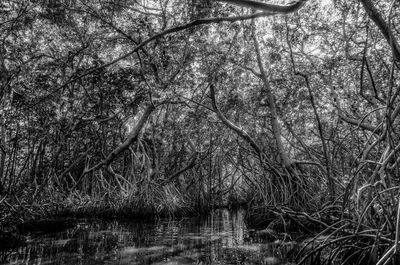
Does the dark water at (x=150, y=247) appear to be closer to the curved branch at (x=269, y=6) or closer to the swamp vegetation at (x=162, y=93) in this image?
the swamp vegetation at (x=162, y=93)

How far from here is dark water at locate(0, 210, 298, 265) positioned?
11.1ft

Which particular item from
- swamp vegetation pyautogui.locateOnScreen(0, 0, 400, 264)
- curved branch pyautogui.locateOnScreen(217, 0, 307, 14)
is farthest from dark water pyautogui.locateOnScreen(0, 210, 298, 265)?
curved branch pyautogui.locateOnScreen(217, 0, 307, 14)

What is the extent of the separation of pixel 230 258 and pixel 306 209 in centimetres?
268

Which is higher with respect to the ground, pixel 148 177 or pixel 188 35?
pixel 188 35

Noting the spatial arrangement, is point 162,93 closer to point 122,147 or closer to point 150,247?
point 122,147

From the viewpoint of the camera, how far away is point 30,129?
20.5 ft

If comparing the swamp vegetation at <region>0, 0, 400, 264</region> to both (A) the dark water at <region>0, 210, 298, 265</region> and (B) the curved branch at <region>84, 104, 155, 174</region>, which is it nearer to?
(B) the curved branch at <region>84, 104, 155, 174</region>

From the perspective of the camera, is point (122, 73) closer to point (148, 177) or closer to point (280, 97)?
point (148, 177)

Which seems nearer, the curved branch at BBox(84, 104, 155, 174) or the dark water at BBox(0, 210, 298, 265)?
the dark water at BBox(0, 210, 298, 265)

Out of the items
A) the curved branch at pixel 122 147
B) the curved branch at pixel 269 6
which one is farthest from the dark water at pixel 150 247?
the curved branch at pixel 269 6

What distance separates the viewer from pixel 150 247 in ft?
13.3

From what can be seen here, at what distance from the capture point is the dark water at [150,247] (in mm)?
3385

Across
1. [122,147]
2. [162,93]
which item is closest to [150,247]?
[162,93]

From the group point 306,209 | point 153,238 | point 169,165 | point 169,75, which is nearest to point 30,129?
point 169,75
